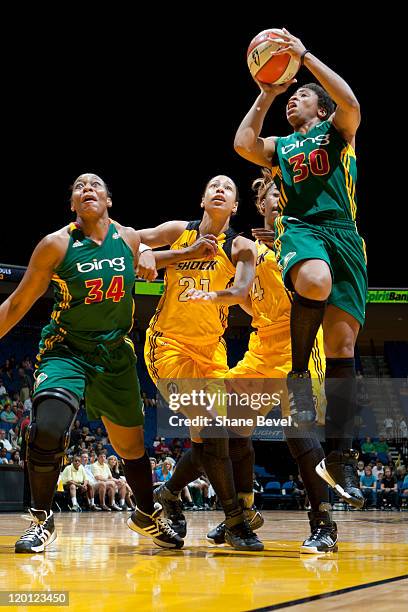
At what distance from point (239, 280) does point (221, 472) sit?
1211 mm

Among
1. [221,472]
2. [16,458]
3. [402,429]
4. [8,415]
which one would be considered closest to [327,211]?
[221,472]

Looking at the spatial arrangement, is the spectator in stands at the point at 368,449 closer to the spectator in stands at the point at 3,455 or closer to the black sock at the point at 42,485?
the spectator in stands at the point at 3,455

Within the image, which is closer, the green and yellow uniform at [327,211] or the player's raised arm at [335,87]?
the player's raised arm at [335,87]

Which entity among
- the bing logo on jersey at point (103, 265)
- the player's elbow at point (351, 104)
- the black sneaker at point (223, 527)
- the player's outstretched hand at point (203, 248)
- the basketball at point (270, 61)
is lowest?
the black sneaker at point (223, 527)

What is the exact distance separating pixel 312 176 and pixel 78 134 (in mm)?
19270

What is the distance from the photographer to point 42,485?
172 inches

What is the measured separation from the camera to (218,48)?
861 inches

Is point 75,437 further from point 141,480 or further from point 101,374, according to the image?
point 101,374

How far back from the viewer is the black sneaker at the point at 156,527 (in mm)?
4797

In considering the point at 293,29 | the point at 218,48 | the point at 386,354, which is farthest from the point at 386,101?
the point at 386,354

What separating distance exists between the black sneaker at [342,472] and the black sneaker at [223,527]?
4.12 feet

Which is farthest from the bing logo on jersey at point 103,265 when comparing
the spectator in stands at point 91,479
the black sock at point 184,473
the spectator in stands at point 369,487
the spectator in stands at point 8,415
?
the spectator in stands at point 369,487

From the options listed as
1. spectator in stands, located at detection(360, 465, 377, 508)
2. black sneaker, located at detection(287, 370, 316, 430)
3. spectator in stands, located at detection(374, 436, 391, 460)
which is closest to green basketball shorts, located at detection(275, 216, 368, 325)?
black sneaker, located at detection(287, 370, 316, 430)

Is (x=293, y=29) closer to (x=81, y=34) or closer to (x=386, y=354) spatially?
(x=81, y=34)
